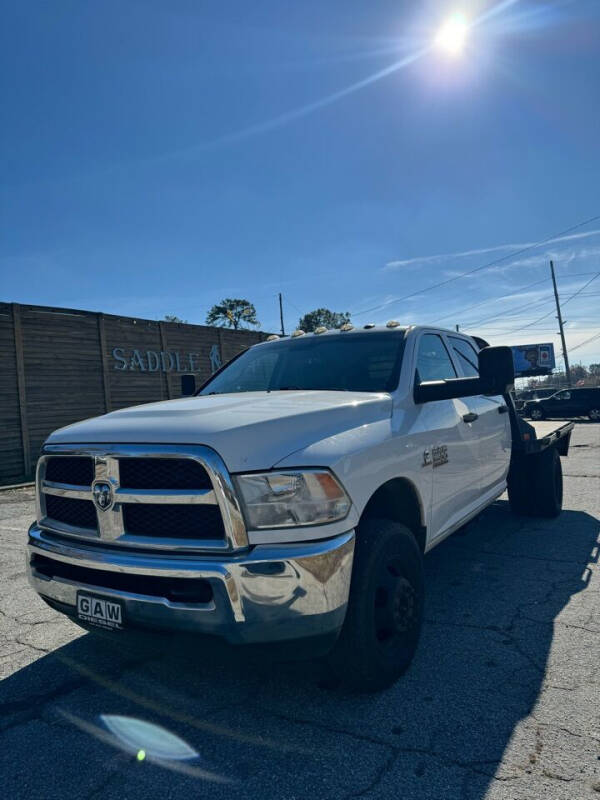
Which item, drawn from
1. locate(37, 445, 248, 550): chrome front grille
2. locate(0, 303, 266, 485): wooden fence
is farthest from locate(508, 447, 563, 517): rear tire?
locate(0, 303, 266, 485): wooden fence

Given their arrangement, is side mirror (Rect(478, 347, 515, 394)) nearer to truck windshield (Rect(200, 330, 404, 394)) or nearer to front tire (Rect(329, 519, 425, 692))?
truck windshield (Rect(200, 330, 404, 394))

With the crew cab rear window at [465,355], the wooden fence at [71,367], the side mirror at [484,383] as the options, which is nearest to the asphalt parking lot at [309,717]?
the side mirror at [484,383]

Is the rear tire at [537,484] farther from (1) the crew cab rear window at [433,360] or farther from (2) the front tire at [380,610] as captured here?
(2) the front tire at [380,610]

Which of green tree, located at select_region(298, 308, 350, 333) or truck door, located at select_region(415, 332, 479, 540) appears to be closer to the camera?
truck door, located at select_region(415, 332, 479, 540)

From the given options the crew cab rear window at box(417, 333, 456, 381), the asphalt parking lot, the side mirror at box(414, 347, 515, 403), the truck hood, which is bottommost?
the asphalt parking lot

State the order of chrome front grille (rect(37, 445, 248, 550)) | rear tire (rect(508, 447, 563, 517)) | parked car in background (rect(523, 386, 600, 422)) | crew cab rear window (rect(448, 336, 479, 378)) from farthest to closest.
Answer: parked car in background (rect(523, 386, 600, 422)) → rear tire (rect(508, 447, 563, 517)) → crew cab rear window (rect(448, 336, 479, 378)) → chrome front grille (rect(37, 445, 248, 550))

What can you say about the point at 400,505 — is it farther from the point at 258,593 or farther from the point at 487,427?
the point at 487,427

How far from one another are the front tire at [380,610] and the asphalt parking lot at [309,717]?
0.16m

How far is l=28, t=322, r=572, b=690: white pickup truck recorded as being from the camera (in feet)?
6.89

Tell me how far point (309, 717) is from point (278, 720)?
0.45ft

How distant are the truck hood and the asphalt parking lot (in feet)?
2.58

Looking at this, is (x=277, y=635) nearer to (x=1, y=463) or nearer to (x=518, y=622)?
(x=518, y=622)

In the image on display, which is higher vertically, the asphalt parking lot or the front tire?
the front tire

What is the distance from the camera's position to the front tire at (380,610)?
7.67 feet
